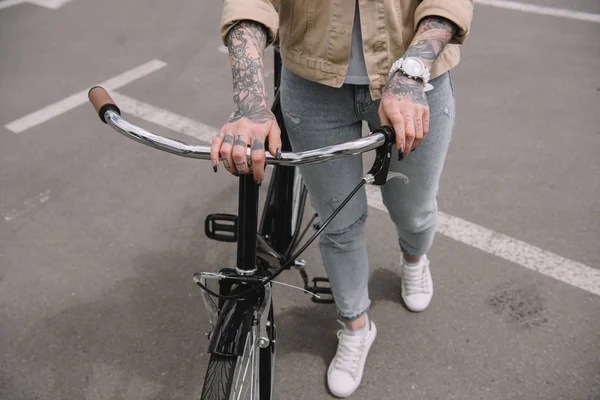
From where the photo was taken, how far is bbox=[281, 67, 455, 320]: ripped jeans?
174 cm

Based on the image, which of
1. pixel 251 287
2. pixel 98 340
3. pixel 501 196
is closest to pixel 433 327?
pixel 501 196

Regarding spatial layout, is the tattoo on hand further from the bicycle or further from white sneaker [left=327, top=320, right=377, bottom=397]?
white sneaker [left=327, top=320, right=377, bottom=397]

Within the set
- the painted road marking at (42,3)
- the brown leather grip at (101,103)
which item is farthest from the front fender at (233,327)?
the painted road marking at (42,3)

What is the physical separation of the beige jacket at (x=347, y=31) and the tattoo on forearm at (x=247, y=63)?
Answer: 42 millimetres

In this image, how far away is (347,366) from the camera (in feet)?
7.61

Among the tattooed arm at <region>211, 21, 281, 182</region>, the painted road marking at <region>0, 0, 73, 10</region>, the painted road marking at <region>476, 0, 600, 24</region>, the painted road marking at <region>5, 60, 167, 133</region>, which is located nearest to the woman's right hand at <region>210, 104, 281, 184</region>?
the tattooed arm at <region>211, 21, 281, 182</region>

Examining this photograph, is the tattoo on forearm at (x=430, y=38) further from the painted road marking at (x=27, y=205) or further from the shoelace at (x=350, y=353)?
the painted road marking at (x=27, y=205)

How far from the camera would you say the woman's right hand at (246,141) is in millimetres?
1185

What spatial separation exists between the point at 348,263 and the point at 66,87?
3313 millimetres

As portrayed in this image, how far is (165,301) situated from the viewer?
274 cm

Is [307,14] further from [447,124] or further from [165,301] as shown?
[165,301]

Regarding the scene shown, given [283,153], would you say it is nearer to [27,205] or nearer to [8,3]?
[27,205]

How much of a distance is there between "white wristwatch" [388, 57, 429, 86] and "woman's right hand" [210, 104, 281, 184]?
14.2 inches

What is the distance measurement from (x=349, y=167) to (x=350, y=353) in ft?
2.88
